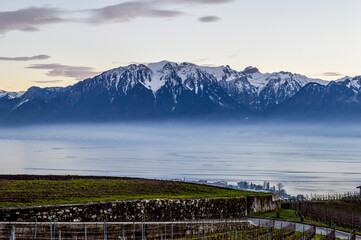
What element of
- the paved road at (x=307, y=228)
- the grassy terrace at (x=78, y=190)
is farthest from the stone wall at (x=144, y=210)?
the paved road at (x=307, y=228)

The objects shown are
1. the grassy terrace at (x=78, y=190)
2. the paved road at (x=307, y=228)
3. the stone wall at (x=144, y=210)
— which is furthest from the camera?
the paved road at (x=307, y=228)

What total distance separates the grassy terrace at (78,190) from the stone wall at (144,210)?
3.01 ft

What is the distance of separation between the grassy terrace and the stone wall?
0.92 m

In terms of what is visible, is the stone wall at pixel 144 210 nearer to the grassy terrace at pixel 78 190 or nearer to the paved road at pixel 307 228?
the grassy terrace at pixel 78 190

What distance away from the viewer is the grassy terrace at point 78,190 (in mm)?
28011

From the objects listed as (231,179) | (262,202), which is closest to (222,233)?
(262,202)

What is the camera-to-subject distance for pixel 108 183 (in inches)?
1479

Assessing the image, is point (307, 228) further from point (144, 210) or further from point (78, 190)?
point (78, 190)

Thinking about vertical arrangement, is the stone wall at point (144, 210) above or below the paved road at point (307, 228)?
above

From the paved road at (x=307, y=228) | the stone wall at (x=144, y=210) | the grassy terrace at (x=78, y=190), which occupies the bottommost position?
the paved road at (x=307, y=228)

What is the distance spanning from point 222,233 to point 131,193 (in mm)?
6947

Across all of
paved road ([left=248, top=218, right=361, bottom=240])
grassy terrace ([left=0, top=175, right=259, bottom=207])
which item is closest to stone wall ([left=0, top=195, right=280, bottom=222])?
grassy terrace ([left=0, top=175, right=259, bottom=207])

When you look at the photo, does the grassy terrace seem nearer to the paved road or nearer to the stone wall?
the stone wall

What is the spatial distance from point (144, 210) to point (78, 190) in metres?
5.05
